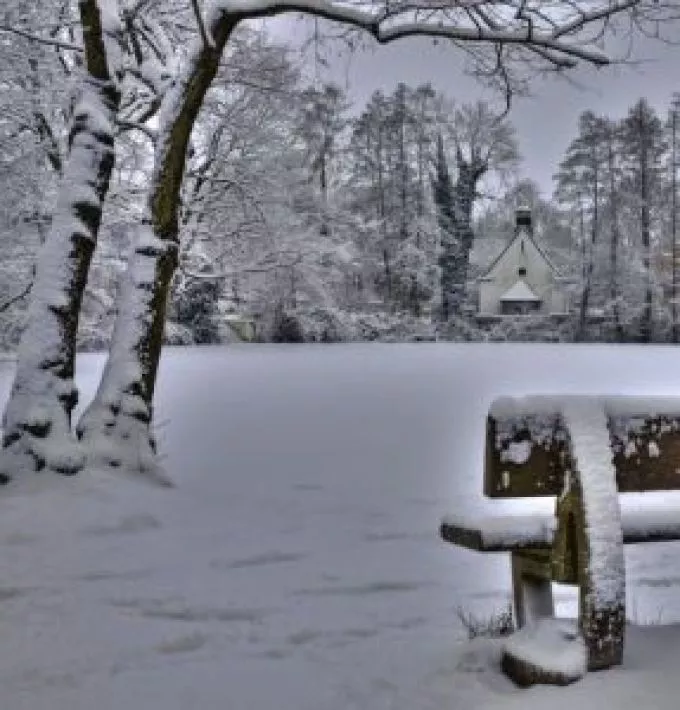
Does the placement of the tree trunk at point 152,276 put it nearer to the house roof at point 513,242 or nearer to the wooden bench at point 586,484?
the wooden bench at point 586,484

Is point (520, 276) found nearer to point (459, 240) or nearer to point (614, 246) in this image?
point (459, 240)

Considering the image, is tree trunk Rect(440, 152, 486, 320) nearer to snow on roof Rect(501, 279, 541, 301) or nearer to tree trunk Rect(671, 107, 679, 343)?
snow on roof Rect(501, 279, 541, 301)

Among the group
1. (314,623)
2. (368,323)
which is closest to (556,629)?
(314,623)

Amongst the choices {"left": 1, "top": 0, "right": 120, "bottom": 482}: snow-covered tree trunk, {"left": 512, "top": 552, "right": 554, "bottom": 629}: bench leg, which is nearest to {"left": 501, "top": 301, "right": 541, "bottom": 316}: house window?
{"left": 1, "top": 0, "right": 120, "bottom": 482}: snow-covered tree trunk

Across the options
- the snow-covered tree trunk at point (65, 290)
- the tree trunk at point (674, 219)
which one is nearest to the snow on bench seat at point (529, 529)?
the snow-covered tree trunk at point (65, 290)

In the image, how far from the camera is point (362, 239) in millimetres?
60000

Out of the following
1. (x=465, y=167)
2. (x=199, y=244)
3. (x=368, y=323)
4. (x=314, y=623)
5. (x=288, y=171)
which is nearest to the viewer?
(x=314, y=623)

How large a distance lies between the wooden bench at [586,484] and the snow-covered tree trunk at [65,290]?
18.1 feet

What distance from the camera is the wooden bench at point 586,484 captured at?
11.9 feet

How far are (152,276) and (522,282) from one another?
60144mm

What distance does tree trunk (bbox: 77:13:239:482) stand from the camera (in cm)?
934

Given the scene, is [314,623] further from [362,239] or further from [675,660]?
[362,239]

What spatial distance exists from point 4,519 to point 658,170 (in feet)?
188

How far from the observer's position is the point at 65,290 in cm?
924
